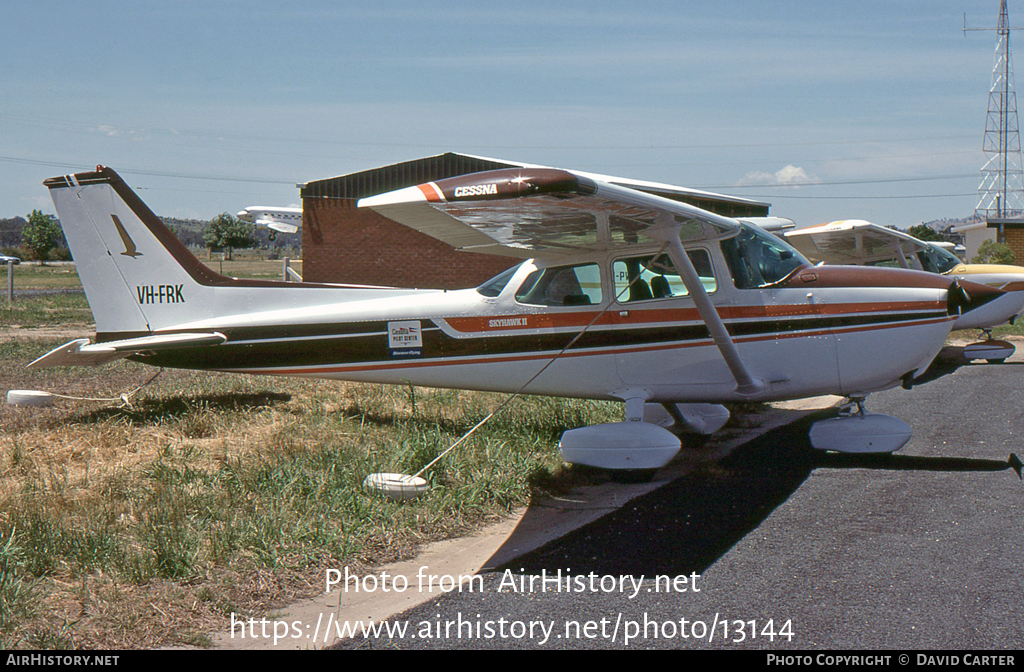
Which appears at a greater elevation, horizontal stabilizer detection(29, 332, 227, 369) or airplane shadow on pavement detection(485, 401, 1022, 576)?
horizontal stabilizer detection(29, 332, 227, 369)

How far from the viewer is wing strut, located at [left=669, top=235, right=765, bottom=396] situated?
602cm

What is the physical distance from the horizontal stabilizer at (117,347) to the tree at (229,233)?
78.3m

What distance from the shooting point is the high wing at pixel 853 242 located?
1353cm

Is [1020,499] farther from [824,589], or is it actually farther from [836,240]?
[836,240]

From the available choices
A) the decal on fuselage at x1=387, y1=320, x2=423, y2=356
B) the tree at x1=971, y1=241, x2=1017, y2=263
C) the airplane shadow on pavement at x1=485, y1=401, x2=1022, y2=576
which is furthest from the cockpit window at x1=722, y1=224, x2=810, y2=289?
the tree at x1=971, y1=241, x2=1017, y2=263

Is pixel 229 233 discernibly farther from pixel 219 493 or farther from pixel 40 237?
pixel 219 493

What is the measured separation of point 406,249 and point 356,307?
19.7 metres

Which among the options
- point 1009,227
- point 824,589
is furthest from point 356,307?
point 1009,227

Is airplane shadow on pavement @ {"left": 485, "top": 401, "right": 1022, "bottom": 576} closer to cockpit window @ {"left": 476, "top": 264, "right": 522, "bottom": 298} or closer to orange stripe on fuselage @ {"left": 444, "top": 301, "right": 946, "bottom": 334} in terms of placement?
orange stripe on fuselage @ {"left": 444, "top": 301, "right": 946, "bottom": 334}

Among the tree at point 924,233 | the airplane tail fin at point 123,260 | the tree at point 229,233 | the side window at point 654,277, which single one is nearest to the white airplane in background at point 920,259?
the side window at point 654,277

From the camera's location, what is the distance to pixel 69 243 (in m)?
7.45

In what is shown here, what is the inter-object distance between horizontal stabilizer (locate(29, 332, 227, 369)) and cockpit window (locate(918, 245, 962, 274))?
13.4m

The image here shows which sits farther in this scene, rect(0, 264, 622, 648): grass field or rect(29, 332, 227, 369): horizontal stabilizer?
rect(29, 332, 227, 369): horizontal stabilizer
